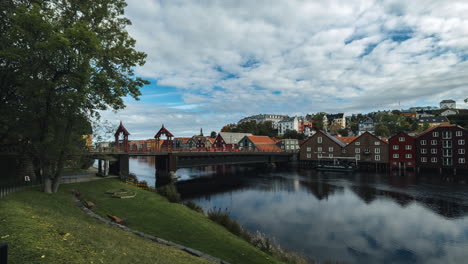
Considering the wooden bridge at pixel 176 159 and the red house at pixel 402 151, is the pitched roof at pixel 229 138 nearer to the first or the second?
the wooden bridge at pixel 176 159

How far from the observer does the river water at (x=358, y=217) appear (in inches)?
755

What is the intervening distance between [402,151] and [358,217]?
2176 inches

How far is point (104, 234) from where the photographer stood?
38.8 ft

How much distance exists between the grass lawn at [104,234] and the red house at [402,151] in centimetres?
7200

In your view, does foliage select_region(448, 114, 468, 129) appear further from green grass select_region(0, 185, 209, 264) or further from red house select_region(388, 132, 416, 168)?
green grass select_region(0, 185, 209, 264)

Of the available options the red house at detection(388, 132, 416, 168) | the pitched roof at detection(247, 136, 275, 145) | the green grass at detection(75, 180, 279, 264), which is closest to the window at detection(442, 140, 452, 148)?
the red house at detection(388, 132, 416, 168)

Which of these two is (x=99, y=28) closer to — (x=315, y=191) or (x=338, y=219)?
(x=338, y=219)

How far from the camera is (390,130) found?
122m

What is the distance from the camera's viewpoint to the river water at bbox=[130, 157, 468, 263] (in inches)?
755

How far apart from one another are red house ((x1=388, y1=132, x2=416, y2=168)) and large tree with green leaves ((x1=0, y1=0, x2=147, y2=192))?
7439 cm

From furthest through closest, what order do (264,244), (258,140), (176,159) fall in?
1. (258,140)
2. (176,159)
3. (264,244)

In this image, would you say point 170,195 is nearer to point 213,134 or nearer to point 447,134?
point 447,134

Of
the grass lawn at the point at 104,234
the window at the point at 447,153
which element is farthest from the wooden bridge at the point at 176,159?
the window at the point at 447,153

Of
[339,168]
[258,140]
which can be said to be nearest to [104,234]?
[339,168]
